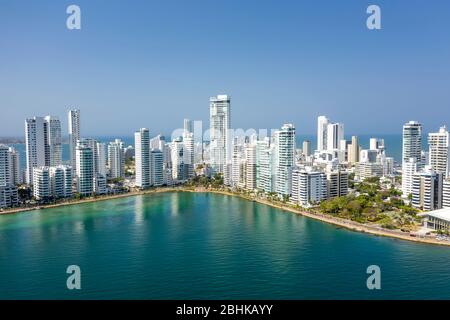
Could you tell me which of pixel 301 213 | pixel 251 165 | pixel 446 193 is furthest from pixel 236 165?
pixel 446 193

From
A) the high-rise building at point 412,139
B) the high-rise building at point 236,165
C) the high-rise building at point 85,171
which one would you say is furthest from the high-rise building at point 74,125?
the high-rise building at point 412,139

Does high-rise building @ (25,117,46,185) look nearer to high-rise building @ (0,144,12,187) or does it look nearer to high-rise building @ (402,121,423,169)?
high-rise building @ (0,144,12,187)

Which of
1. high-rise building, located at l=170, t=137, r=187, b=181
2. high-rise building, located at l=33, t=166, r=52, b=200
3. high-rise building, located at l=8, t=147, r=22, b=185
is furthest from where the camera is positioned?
high-rise building, located at l=170, t=137, r=187, b=181

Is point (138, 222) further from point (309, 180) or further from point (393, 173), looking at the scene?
point (393, 173)

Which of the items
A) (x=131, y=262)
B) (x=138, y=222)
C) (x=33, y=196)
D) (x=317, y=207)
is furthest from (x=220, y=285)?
(x=33, y=196)

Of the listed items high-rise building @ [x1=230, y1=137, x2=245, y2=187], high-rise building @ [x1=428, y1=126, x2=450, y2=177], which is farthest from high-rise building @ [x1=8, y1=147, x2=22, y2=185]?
high-rise building @ [x1=428, y1=126, x2=450, y2=177]
